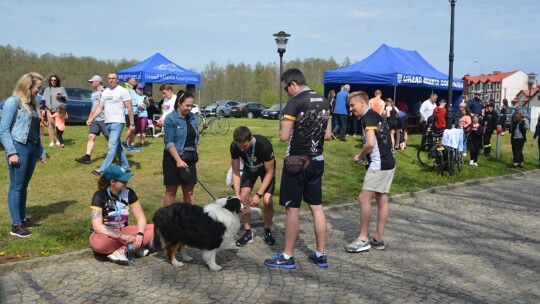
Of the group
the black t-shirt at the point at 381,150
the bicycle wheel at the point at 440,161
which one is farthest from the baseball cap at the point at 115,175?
the bicycle wheel at the point at 440,161

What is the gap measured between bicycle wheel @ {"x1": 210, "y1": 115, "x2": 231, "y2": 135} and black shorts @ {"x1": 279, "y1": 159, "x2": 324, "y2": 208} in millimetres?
14138

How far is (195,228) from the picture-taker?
16.8 ft

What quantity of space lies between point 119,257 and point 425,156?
36.4ft

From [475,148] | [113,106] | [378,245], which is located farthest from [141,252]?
[475,148]

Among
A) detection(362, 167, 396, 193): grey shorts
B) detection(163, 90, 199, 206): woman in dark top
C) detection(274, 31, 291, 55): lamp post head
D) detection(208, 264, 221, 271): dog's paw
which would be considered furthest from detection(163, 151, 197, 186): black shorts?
detection(274, 31, 291, 55): lamp post head

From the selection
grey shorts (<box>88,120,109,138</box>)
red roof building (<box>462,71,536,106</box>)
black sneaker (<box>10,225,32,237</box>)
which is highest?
red roof building (<box>462,71,536,106</box>)

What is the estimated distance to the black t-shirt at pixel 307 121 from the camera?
16.8ft

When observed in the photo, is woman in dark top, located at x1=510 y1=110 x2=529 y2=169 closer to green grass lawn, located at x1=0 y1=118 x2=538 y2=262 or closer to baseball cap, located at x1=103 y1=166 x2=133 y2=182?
green grass lawn, located at x1=0 y1=118 x2=538 y2=262

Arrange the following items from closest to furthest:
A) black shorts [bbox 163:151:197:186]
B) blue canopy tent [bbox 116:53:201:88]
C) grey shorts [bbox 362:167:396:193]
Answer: grey shorts [bbox 362:167:396:193]
black shorts [bbox 163:151:197:186]
blue canopy tent [bbox 116:53:201:88]

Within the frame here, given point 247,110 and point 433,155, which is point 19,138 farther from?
point 247,110

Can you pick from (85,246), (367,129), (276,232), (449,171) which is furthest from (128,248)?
(449,171)

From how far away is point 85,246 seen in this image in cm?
583

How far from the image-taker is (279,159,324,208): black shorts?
5.26 meters

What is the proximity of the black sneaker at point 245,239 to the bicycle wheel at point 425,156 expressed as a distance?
904 cm
